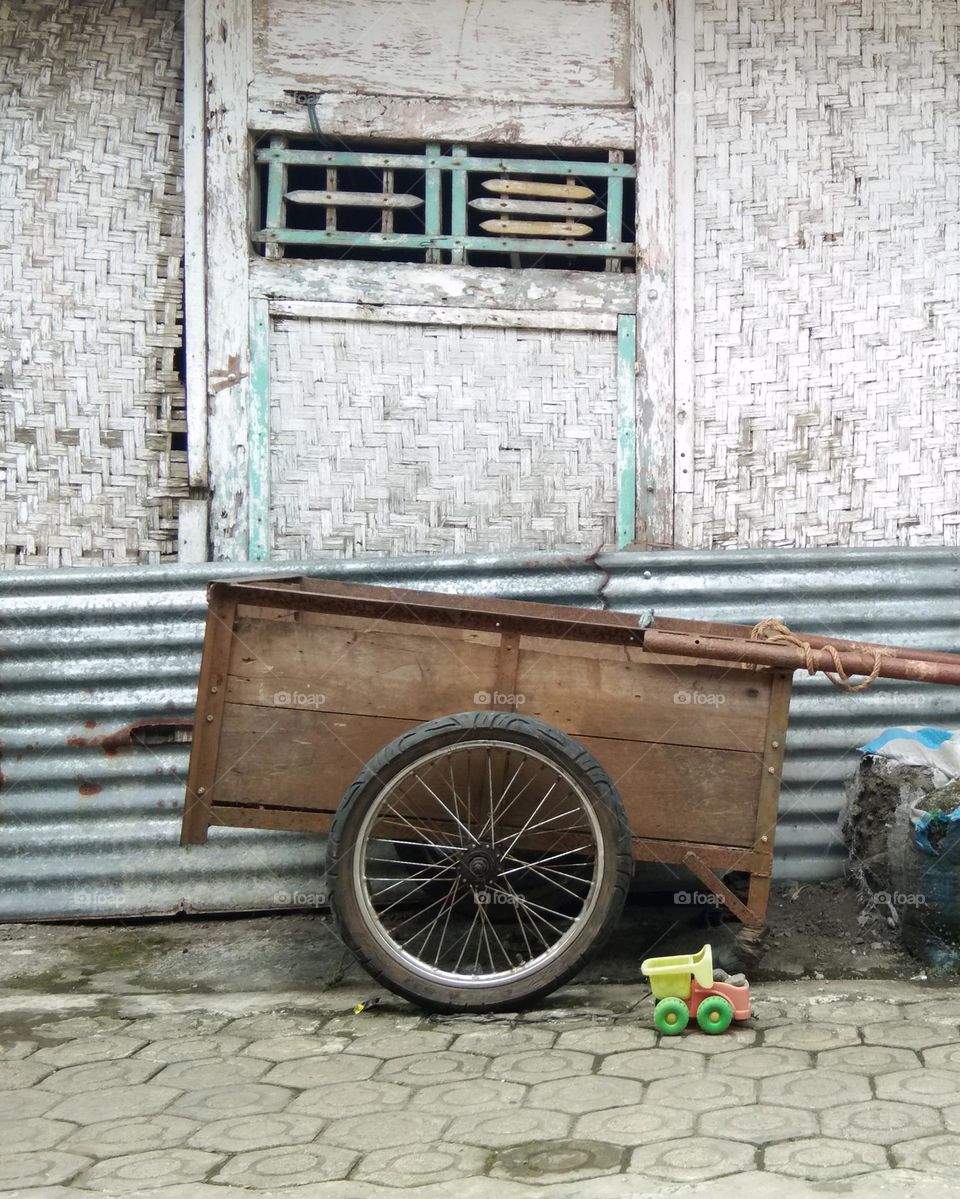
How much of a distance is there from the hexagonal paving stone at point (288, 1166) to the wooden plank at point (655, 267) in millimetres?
3055

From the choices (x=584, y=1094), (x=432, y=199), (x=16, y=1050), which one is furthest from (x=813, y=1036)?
(x=432, y=199)

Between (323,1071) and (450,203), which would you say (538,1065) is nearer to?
(323,1071)

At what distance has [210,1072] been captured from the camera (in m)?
3.31

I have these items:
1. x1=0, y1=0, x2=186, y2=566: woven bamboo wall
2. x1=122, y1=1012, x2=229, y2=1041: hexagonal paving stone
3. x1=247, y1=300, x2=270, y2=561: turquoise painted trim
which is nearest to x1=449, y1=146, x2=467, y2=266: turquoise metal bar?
A: x1=247, y1=300, x2=270, y2=561: turquoise painted trim

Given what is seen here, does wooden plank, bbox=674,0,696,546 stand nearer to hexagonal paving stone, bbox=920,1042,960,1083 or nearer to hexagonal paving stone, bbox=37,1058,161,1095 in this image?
hexagonal paving stone, bbox=920,1042,960,1083

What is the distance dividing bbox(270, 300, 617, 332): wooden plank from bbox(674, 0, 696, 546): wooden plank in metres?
0.30

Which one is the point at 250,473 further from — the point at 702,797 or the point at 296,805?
the point at 702,797

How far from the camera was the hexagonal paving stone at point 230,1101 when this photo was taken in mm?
3037

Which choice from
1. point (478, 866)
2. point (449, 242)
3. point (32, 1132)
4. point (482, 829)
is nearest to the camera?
point (32, 1132)

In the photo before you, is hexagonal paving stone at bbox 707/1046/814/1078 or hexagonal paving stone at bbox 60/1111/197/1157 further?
hexagonal paving stone at bbox 707/1046/814/1078

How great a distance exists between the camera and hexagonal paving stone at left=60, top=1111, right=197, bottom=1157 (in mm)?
2850

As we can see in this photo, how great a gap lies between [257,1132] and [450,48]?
4.21 metres

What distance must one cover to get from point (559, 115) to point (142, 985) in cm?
369

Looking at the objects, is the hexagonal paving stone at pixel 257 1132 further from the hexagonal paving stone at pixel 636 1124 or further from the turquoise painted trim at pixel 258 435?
the turquoise painted trim at pixel 258 435
